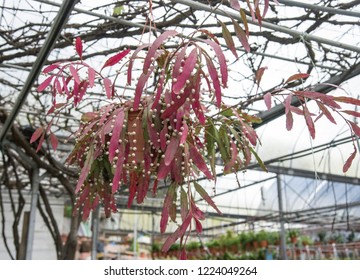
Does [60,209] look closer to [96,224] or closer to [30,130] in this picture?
[96,224]

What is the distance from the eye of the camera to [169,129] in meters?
1.05

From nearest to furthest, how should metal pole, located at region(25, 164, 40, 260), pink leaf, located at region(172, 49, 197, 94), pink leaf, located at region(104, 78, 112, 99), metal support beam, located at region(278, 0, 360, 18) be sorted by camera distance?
pink leaf, located at region(172, 49, 197, 94) < pink leaf, located at region(104, 78, 112, 99) < metal support beam, located at region(278, 0, 360, 18) < metal pole, located at region(25, 164, 40, 260)

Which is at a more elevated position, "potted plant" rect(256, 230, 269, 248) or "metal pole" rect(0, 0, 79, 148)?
"metal pole" rect(0, 0, 79, 148)

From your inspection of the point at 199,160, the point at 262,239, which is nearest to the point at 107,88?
the point at 199,160

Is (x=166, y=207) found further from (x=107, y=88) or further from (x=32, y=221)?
(x=32, y=221)

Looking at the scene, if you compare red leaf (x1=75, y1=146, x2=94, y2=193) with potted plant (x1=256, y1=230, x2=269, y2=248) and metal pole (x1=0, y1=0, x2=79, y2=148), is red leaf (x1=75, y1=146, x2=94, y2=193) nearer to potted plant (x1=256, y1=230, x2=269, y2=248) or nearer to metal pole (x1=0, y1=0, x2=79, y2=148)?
Result: metal pole (x1=0, y1=0, x2=79, y2=148)

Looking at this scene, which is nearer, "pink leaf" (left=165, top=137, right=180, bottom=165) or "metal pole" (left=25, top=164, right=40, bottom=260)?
"pink leaf" (left=165, top=137, right=180, bottom=165)

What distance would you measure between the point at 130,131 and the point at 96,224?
189 inches

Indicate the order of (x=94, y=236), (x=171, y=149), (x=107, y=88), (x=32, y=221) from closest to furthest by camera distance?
(x=171, y=149), (x=107, y=88), (x=32, y=221), (x=94, y=236)

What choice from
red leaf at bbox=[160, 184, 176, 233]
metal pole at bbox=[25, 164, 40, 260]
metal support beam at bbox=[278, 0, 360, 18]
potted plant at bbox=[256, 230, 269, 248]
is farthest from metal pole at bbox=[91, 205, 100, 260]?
red leaf at bbox=[160, 184, 176, 233]

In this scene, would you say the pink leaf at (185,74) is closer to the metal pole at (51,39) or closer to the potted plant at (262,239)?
the metal pole at (51,39)

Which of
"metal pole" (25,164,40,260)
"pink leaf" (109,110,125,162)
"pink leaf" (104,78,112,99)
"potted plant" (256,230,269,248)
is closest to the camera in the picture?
"pink leaf" (109,110,125,162)

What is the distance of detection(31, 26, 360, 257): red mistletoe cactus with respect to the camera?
896 mm
